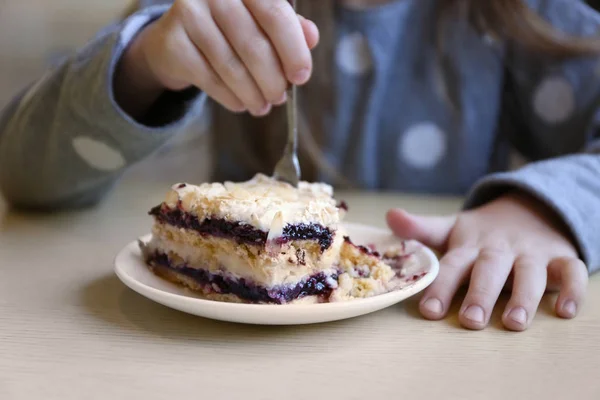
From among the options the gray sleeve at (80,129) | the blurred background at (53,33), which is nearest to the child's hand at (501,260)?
the gray sleeve at (80,129)

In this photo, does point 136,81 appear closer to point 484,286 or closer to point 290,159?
point 290,159

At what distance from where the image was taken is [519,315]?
1.87ft

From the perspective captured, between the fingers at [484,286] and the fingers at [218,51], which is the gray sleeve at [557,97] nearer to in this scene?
the fingers at [484,286]

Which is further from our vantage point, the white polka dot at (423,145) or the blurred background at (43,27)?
the blurred background at (43,27)

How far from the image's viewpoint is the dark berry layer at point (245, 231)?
0.58 meters

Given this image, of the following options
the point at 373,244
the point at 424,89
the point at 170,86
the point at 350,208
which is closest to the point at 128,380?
the point at 373,244

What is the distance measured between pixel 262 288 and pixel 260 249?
0.12ft

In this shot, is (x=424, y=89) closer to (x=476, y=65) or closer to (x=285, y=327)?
(x=476, y=65)

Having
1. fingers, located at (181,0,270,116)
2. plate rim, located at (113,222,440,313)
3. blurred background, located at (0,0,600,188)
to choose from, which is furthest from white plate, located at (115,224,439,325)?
blurred background, located at (0,0,600,188)

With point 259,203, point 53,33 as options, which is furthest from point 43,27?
point 259,203

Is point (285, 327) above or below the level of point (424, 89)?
above

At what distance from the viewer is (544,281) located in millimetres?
627

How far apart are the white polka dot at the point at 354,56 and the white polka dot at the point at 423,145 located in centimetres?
17

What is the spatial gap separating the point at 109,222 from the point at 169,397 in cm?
57
